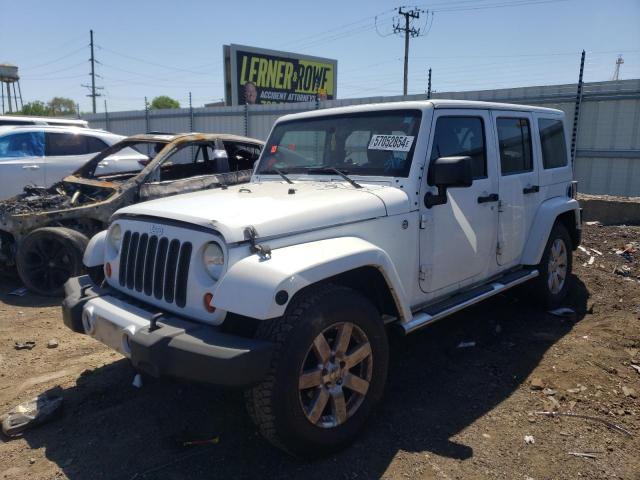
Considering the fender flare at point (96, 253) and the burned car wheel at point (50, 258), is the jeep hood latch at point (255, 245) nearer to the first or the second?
the fender flare at point (96, 253)

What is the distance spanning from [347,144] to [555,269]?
277 cm

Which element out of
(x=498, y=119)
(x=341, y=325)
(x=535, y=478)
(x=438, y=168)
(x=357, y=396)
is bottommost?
(x=535, y=478)

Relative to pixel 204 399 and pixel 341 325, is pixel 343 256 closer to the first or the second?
pixel 341 325

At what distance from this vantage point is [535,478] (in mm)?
2709

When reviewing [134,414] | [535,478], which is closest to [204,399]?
[134,414]

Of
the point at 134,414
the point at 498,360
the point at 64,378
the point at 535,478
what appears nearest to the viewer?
the point at 535,478

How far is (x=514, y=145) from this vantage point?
4.56 meters

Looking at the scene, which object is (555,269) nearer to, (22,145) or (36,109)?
(22,145)

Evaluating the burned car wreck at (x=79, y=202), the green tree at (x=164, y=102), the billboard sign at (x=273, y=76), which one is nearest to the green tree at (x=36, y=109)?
the green tree at (x=164, y=102)

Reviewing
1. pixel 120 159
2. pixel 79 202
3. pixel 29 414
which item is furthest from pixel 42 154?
→ pixel 29 414

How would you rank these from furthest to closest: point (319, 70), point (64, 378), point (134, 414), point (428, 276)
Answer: point (319, 70) → point (64, 378) → point (428, 276) → point (134, 414)

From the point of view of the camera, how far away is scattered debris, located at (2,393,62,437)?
10.1 ft

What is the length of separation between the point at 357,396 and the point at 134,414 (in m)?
1.45

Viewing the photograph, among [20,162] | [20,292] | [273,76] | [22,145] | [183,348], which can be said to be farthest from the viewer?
[273,76]
